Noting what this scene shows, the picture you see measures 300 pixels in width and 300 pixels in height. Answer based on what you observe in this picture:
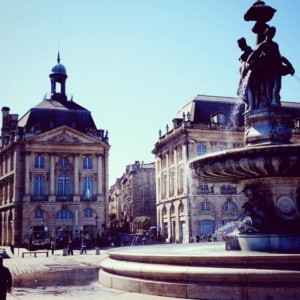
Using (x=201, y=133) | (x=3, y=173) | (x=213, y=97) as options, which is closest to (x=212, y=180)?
(x=201, y=133)

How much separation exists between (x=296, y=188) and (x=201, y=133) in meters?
42.0

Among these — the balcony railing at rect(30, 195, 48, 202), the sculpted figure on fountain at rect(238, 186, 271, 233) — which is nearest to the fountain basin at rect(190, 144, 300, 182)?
the sculpted figure on fountain at rect(238, 186, 271, 233)

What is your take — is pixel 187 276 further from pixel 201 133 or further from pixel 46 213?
pixel 46 213

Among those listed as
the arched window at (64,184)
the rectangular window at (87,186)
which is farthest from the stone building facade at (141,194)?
the arched window at (64,184)

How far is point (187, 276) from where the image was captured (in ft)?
27.1

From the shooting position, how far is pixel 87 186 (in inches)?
2339

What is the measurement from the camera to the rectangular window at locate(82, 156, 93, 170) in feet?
197

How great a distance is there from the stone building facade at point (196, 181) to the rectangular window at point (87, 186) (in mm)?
9603

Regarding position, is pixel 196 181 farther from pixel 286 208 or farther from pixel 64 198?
pixel 286 208

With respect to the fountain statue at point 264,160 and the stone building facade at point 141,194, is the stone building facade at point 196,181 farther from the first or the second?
the fountain statue at point 264,160

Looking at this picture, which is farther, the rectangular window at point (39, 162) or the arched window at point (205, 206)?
the rectangular window at point (39, 162)

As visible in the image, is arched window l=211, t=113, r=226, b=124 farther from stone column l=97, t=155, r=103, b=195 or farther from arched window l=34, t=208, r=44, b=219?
arched window l=34, t=208, r=44, b=219

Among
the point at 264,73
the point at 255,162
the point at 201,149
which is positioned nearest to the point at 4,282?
the point at 255,162

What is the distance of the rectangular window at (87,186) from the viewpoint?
59.0m
